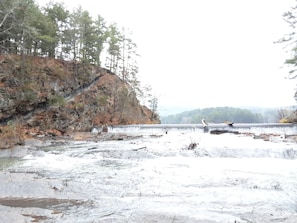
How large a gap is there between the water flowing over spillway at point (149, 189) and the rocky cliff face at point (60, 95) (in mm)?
14305

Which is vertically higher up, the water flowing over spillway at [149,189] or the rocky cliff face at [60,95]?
the rocky cliff face at [60,95]

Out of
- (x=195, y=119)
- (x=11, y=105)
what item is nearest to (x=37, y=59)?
(x=11, y=105)

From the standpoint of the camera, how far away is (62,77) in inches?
1217

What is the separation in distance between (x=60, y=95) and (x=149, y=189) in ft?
80.4

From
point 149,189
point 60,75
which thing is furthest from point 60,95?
point 149,189

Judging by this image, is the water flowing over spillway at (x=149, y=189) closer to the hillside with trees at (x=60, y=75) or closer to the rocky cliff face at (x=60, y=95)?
the hillside with trees at (x=60, y=75)

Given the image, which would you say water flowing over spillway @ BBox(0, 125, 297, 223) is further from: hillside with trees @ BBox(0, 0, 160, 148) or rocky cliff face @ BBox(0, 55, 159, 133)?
rocky cliff face @ BBox(0, 55, 159, 133)

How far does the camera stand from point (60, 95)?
2894 centimetres

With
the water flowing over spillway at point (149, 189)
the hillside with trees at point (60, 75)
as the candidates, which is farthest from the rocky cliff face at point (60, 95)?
the water flowing over spillway at point (149, 189)

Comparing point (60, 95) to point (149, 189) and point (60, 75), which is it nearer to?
point (60, 75)

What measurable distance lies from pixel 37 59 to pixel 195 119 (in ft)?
219

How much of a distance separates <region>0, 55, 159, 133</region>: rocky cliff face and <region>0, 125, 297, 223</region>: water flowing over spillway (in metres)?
14.3

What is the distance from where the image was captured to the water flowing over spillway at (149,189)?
441 cm

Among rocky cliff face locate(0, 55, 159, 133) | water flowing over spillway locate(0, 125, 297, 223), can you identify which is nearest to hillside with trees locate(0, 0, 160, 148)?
rocky cliff face locate(0, 55, 159, 133)
